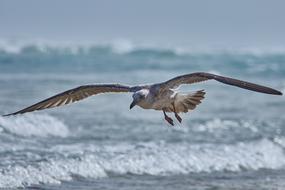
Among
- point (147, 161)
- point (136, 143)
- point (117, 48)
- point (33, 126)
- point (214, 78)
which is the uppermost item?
point (117, 48)

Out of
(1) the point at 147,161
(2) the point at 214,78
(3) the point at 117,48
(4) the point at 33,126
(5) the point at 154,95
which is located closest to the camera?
(2) the point at 214,78

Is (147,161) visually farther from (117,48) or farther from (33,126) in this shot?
(117,48)

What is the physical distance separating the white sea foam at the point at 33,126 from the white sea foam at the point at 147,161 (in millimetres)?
1009

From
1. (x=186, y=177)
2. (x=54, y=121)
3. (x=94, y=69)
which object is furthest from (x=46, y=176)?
(x=94, y=69)

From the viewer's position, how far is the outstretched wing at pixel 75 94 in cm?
1002

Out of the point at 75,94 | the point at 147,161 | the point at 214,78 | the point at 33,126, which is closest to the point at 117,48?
the point at 33,126

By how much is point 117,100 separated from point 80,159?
796cm

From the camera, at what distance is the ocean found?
36.4 ft

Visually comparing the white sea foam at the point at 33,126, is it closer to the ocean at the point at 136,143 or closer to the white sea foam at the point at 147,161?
the ocean at the point at 136,143

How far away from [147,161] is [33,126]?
98.8 inches

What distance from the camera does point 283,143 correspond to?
14211 millimetres

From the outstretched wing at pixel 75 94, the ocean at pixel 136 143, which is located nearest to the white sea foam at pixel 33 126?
the ocean at pixel 136 143

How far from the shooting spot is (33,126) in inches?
548

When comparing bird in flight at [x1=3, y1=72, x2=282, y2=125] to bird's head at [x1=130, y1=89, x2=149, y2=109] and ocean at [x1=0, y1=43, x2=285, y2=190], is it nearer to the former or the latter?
bird's head at [x1=130, y1=89, x2=149, y2=109]
